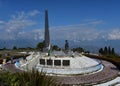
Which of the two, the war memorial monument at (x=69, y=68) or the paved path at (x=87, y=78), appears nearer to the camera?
the paved path at (x=87, y=78)

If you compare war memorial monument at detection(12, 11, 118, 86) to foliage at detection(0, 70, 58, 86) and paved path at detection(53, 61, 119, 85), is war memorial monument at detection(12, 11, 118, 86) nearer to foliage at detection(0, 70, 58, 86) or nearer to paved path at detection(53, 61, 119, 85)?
paved path at detection(53, 61, 119, 85)

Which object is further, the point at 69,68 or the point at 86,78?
the point at 69,68

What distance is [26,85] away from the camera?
48.9 feet

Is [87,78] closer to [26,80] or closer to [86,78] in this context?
[86,78]

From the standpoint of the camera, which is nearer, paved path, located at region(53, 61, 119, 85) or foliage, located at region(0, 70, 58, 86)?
foliage, located at region(0, 70, 58, 86)

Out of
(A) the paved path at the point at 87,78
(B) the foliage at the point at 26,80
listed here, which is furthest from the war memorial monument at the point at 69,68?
(B) the foliage at the point at 26,80

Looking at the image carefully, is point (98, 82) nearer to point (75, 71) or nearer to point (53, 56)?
point (75, 71)

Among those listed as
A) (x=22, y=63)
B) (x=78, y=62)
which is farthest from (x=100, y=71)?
(x=22, y=63)

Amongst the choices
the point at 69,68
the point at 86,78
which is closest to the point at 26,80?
the point at 86,78

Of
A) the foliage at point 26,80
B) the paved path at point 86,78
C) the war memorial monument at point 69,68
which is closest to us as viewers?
the foliage at point 26,80

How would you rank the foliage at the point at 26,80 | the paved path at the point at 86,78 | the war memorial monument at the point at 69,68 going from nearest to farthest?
the foliage at the point at 26,80 < the paved path at the point at 86,78 < the war memorial monument at the point at 69,68

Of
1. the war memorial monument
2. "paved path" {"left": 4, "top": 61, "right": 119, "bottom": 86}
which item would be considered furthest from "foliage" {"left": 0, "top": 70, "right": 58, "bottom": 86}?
the war memorial monument

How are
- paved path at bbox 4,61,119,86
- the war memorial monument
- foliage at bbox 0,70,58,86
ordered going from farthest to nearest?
the war memorial monument → paved path at bbox 4,61,119,86 → foliage at bbox 0,70,58,86

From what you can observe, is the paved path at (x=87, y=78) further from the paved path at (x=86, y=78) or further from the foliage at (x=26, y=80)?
the foliage at (x=26, y=80)
